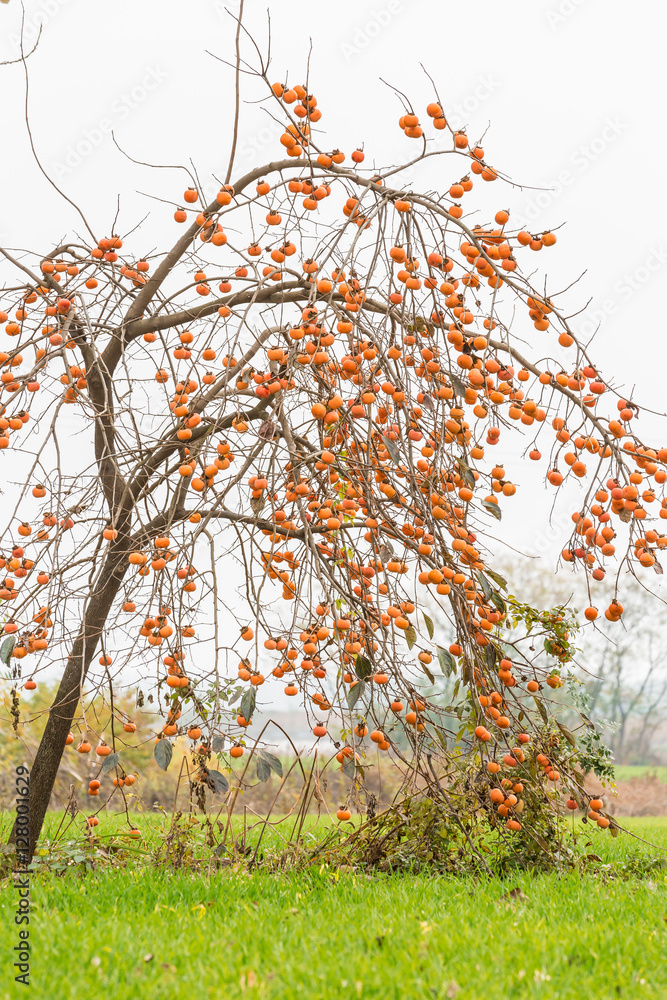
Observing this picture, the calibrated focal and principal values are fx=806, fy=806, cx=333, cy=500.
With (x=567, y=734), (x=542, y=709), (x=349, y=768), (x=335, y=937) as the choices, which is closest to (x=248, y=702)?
(x=349, y=768)

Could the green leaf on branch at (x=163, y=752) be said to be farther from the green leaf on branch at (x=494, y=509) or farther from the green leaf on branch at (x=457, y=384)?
the green leaf on branch at (x=457, y=384)

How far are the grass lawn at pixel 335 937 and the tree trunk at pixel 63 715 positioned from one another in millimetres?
475

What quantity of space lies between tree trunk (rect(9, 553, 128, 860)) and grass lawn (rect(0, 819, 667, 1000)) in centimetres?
48

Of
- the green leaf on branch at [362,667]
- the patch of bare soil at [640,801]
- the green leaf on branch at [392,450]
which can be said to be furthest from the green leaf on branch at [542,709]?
the patch of bare soil at [640,801]

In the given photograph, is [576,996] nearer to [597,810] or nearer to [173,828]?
[597,810]

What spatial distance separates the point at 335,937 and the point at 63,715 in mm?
1836

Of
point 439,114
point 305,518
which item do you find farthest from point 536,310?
point 305,518

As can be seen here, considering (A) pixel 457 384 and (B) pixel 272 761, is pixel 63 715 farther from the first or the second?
(A) pixel 457 384

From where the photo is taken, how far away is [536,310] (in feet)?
10.1

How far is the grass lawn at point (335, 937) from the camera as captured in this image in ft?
6.59

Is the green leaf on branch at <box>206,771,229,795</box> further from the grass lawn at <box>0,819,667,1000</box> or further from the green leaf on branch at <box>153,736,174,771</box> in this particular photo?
the grass lawn at <box>0,819,667,1000</box>

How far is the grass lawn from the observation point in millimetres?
2010

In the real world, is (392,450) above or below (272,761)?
above

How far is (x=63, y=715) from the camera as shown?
3.64 metres
